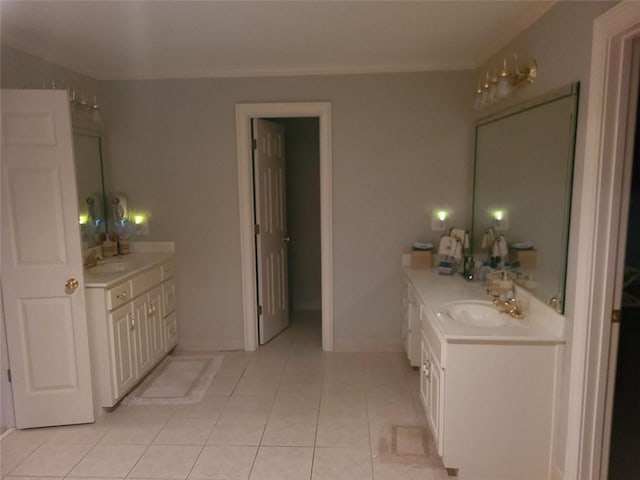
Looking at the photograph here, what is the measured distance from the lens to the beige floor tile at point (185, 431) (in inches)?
104

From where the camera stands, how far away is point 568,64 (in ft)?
6.83

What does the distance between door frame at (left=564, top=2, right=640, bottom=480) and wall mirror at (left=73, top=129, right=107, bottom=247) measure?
3.32 metres

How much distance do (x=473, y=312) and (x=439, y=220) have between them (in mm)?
1242

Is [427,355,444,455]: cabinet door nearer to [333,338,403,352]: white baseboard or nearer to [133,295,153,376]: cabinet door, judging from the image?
[333,338,403,352]: white baseboard

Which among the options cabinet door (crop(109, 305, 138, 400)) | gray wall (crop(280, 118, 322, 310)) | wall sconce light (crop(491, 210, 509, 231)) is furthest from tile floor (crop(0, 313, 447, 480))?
gray wall (crop(280, 118, 322, 310))

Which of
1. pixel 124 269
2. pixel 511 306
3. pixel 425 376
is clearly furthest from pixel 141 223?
pixel 511 306

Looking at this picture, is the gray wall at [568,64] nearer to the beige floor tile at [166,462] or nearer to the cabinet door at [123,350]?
the beige floor tile at [166,462]

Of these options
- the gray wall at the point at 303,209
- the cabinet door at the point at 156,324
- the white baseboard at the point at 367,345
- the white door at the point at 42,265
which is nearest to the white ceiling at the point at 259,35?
the white door at the point at 42,265

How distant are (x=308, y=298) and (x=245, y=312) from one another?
1443 mm

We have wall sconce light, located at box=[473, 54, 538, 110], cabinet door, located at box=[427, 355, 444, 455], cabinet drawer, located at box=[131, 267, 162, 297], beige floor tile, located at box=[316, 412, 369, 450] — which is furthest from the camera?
cabinet drawer, located at box=[131, 267, 162, 297]

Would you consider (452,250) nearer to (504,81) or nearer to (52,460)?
(504,81)

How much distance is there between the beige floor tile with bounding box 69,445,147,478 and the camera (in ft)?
7.75

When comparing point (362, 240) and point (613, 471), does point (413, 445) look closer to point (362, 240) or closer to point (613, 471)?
point (613, 471)

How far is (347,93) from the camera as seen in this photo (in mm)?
3707
